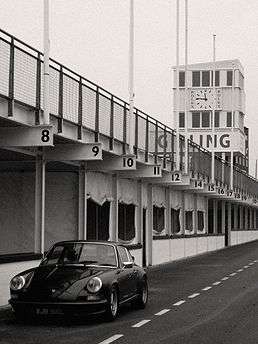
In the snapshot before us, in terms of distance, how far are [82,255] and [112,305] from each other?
1.38m

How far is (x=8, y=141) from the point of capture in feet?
54.8

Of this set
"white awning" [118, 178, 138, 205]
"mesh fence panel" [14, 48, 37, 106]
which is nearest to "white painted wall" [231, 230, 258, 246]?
"white awning" [118, 178, 138, 205]

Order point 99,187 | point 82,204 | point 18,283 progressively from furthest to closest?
point 99,187 < point 82,204 < point 18,283

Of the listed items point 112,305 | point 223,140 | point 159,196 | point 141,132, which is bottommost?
point 112,305

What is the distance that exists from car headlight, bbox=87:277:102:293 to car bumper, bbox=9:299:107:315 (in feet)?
0.69

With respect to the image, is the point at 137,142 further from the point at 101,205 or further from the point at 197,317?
the point at 197,317

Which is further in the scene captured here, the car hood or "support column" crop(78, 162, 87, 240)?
"support column" crop(78, 162, 87, 240)

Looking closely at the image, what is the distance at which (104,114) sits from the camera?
2294 centimetres

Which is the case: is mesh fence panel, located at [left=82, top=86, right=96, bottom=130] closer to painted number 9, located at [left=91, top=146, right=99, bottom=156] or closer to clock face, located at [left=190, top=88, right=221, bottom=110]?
painted number 9, located at [left=91, top=146, right=99, bottom=156]

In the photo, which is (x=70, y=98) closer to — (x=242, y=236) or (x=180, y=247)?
(x=180, y=247)

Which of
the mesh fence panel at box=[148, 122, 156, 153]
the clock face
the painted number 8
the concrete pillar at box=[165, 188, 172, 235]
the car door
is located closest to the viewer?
the car door

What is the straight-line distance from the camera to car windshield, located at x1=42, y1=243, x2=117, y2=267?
1432 cm

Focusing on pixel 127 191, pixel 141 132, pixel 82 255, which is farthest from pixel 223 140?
pixel 82 255

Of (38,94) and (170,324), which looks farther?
(38,94)
